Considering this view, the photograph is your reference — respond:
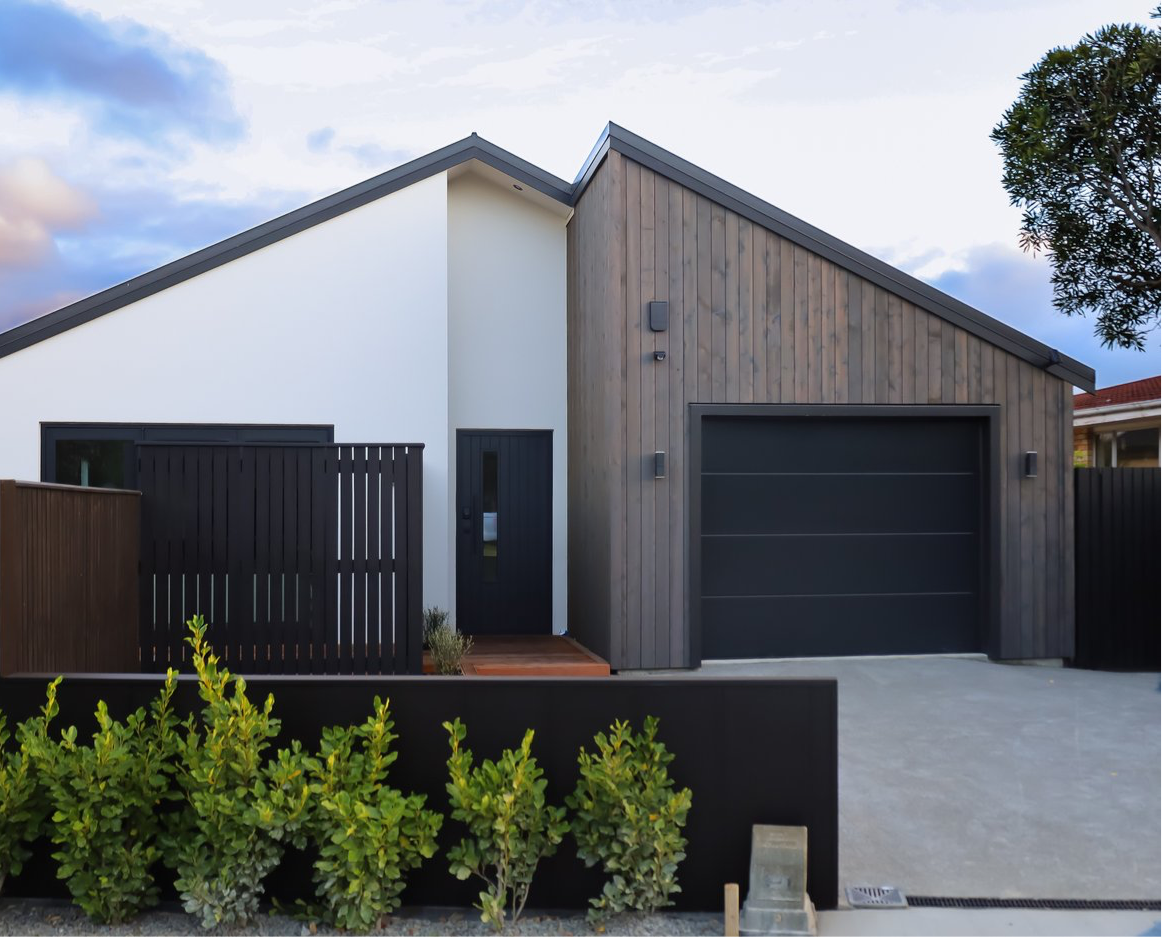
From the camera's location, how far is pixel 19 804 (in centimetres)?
379

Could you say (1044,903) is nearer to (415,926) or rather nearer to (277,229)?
(415,926)

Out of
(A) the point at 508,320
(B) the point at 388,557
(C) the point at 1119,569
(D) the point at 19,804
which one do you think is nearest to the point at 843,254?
(A) the point at 508,320

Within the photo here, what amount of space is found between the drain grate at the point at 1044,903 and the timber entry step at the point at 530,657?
4.43 m

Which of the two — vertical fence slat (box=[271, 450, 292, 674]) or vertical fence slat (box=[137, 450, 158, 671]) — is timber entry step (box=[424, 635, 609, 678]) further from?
vertical fence slat (box=[137, 450, 158, 671])

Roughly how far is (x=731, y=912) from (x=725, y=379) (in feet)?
19.1

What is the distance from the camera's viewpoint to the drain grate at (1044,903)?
389 centimetres

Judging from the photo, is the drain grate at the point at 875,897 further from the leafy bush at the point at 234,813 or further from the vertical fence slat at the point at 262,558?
the vertical fence slat at the point at 262,558

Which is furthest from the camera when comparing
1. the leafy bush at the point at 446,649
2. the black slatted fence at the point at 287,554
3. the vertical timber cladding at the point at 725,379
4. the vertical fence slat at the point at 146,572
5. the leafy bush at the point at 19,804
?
the vertical timber cladding at the point at 725,379

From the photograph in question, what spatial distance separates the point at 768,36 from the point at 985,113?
2763 mm

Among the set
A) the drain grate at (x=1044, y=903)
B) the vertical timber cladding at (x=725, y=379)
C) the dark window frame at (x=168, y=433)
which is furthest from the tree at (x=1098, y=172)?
the drain grate at (x=1044, y=903)

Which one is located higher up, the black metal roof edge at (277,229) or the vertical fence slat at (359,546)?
the black metal roof edge at (277,229)

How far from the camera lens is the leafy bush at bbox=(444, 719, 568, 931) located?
3.60 metres

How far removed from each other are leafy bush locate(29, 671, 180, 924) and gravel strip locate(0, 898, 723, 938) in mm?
89

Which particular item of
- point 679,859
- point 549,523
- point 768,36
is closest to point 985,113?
point 768,36
